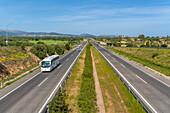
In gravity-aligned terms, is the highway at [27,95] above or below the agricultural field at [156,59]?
below

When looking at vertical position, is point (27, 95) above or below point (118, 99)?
below

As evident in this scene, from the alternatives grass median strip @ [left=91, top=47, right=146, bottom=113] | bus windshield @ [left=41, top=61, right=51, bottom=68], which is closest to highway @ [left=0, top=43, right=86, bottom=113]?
bus windshield @ [left=41, top=61, right=51, bottom=68]

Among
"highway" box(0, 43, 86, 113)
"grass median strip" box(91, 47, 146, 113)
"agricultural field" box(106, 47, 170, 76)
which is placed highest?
"agricultural field" box(106, 47, 170, 76)

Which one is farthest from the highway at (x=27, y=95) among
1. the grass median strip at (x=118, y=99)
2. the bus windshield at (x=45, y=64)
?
the grass median strip at (x=118, y=99)

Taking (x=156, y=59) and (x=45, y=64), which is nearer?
(x=45, y=64)

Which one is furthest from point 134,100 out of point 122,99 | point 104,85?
point 104,85

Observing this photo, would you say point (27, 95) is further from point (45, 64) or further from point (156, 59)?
point (156, 59)

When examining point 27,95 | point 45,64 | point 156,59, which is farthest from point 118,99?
point 156,59

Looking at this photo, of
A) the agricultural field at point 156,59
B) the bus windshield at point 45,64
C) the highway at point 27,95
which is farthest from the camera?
the agricultural field at point 156,59

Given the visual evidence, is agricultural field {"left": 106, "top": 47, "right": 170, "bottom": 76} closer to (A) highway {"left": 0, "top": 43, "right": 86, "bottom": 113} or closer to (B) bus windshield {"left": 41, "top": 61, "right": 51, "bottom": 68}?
(A) highway {"left": 0, "top": 43, "right": 86, "bottom": 113}

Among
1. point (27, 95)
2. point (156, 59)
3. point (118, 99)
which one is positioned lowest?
point (27, 95)

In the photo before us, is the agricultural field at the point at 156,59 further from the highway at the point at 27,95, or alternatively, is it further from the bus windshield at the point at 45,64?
the bus windshield at the point at 45,64

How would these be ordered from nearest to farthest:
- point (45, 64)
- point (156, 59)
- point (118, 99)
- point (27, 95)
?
point (118, 99), point (27, 95), point (45, 64), point (156, 59)

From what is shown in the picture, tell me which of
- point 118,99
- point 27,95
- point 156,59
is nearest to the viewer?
point 118,99
